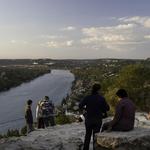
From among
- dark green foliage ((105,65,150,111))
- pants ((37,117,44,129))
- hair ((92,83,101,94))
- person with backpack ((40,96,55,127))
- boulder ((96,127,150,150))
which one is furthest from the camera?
dark green foliage ((105,65,150,111))

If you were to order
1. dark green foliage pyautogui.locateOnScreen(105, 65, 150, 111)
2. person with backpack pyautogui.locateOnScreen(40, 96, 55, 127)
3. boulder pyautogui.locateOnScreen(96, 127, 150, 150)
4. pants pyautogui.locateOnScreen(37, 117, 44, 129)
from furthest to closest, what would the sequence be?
dark green foliage pyautogui.locateOnScreen(105, 65, 150, 111)
pants pyautogui.locateOnScreen(37, 117, 44, 129)
person with backpack pyautogui.locateOnScreen(40, 96, 55, 127)
boulder pyautogui.locateOnScreen(96, 127, 150, 150)

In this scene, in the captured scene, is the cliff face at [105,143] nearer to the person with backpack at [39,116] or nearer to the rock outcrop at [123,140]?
the rock outcrop at [123,140]

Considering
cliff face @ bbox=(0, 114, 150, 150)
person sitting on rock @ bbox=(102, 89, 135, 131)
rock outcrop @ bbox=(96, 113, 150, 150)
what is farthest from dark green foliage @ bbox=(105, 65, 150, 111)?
rock outcrop @ bbox=(96, 113, 150, 150)

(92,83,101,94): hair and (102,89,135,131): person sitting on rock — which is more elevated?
(92,83,101,94): hair

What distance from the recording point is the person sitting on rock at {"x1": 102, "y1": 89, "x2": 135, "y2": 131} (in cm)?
789

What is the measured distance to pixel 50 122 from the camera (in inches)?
537

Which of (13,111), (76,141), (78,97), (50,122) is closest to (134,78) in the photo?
(50,122)

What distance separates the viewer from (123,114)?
7.95 metres

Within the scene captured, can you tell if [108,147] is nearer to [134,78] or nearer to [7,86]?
[134,78]

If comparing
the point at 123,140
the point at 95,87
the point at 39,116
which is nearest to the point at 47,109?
the point at 39,116

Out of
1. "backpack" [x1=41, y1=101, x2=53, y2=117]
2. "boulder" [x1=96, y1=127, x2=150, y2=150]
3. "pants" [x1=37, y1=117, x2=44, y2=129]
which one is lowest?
"pants" [x1=37, y1=117, x2=44, y2=129]

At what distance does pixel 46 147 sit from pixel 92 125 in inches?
43.8

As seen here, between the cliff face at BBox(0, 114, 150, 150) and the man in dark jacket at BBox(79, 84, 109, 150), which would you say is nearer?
the cliff face at BBox(0, 114, 150, 150)

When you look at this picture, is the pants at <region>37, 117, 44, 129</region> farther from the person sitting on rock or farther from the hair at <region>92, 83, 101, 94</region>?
the hair at <region>92, 83, 101, 94</region>
